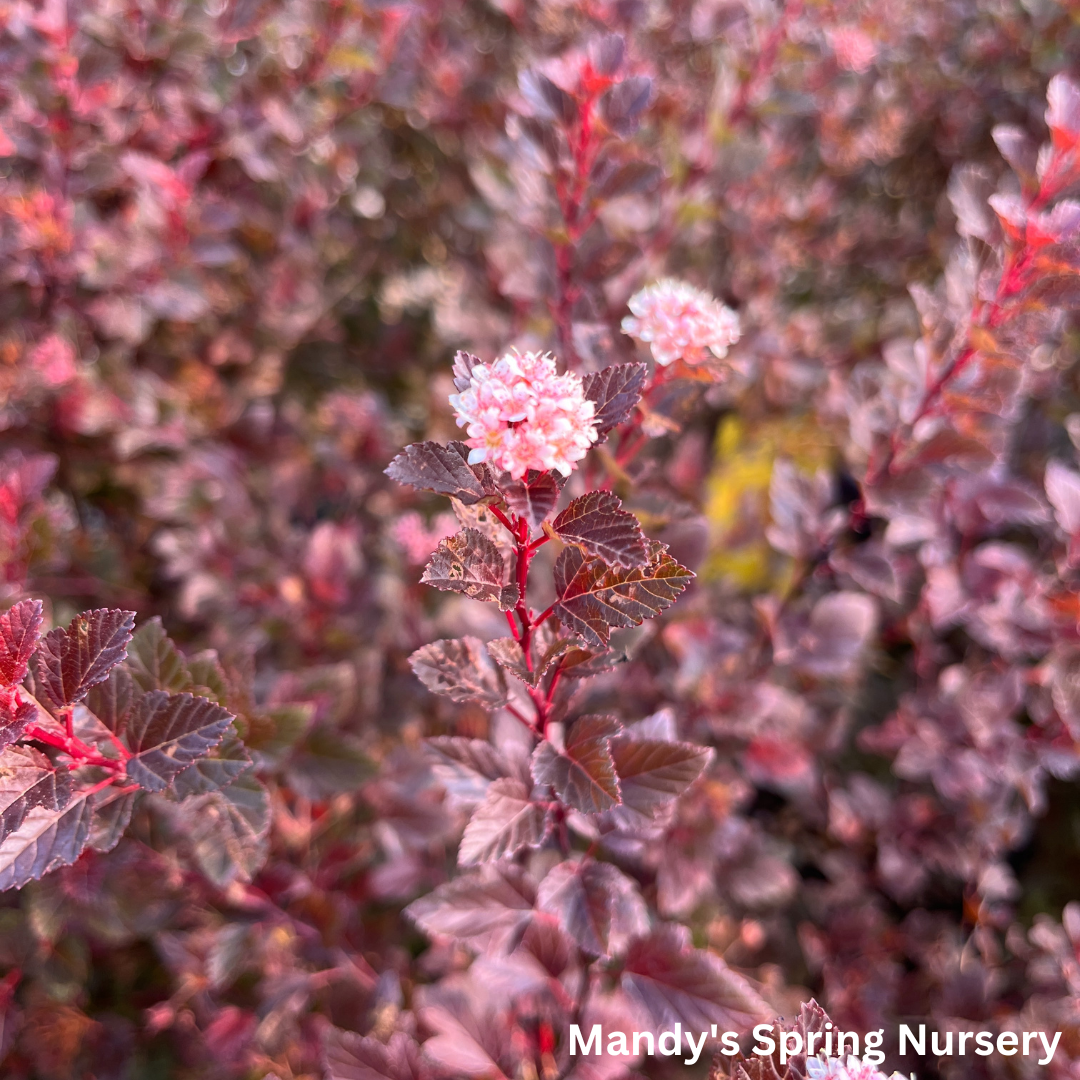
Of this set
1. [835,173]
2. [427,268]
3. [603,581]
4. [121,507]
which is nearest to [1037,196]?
[603,581]

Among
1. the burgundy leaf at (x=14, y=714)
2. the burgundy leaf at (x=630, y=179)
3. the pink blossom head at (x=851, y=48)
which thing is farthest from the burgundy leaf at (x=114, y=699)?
the pink blossom head at (x=851, y=48)

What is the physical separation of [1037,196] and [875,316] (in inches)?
45.9

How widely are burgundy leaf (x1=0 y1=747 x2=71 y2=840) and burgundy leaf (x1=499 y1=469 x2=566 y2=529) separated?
49 centimetres

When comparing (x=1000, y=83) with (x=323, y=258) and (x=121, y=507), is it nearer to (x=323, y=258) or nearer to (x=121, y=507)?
(x=323, y=258)

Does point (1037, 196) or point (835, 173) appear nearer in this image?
point (1037, 196)

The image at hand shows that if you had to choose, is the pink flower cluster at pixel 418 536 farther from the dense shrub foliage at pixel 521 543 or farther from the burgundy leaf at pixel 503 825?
the burgundy leaf at pixel 503 825

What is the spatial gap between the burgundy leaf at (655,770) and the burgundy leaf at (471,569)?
0.87 feet

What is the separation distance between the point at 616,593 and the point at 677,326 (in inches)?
13.7

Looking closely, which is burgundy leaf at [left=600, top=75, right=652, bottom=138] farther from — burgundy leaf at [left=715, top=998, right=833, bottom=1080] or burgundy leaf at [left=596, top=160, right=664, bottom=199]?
burgundy leaf at [left=715, top=998, right=833, bottom=1080]

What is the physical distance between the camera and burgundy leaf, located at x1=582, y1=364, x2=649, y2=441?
716 millimetres

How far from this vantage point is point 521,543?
2.30 ft

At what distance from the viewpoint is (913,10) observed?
7.74 ft

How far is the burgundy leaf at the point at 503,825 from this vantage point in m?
0.75

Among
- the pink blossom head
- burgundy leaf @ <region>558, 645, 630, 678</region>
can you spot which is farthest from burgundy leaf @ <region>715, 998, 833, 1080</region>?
the pink blossom head
